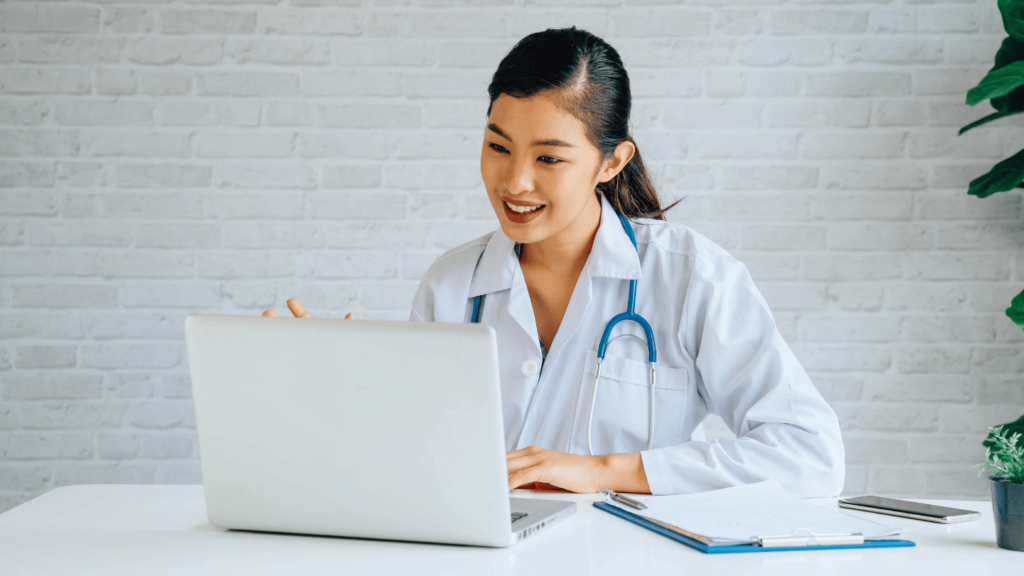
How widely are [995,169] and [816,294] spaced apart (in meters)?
0.55

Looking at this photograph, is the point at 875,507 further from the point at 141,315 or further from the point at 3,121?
the point at 3,121

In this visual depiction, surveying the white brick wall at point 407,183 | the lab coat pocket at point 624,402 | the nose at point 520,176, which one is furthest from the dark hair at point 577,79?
the white brick wall at point 407,183

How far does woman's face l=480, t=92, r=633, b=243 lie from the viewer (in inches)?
53.1

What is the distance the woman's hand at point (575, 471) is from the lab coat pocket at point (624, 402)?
276 millimetres

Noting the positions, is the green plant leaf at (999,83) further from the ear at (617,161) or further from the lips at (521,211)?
the lips at (521,211)

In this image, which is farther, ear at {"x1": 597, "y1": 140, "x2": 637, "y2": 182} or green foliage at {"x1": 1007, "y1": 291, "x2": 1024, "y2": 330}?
green foliage at {"x1": 1007, "y1": 291, "x2": 1024, "y2": 330}

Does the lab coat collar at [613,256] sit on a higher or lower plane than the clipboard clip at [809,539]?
higher

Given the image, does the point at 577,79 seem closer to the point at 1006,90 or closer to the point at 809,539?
the point at 809,539

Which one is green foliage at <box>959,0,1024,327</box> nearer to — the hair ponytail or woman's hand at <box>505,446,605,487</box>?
the hair ponytail

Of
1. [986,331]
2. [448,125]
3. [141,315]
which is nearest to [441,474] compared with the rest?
[448,125]

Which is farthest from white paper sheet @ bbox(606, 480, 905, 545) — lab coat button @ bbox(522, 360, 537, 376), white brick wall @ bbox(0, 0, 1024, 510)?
white brick wall @ bbox(0, 0, 1024, 510)

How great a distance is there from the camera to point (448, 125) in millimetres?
2301

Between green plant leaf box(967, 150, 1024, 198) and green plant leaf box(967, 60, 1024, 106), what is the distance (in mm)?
217

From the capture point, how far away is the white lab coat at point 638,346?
1305mm
